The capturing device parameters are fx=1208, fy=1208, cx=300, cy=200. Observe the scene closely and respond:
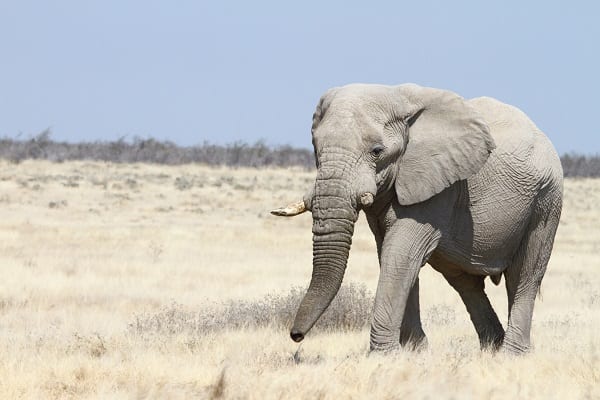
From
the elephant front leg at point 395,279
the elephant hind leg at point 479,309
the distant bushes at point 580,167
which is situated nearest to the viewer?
the elephant front leg at point 395,279

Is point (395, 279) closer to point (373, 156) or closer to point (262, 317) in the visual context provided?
point (373, 156)

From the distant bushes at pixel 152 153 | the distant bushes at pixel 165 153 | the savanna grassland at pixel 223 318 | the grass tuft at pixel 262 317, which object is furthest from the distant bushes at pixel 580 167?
the grass tuft at pixel 262 317

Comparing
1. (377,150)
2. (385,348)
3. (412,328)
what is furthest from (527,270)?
(377,150)

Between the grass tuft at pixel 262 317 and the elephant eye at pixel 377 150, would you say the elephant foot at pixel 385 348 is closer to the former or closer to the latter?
the elephant eye at pixel 377 150

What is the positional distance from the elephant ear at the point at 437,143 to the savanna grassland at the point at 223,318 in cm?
123

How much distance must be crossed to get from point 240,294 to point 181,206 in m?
20.7

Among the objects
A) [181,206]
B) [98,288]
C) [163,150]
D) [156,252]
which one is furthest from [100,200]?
[163,150]

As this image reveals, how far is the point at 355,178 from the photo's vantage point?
809 cm

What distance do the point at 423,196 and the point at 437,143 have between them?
439 mm

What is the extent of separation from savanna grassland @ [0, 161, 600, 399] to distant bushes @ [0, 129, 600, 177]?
34.8 meters

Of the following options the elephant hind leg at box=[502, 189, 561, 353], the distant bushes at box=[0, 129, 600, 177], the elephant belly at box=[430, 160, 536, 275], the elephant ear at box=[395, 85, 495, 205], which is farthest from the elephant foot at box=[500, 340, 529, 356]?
the distant bushes at box=[0, 129, 600, 177]

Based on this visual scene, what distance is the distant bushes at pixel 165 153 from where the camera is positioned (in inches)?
2702

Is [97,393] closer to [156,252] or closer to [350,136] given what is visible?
[350,136]

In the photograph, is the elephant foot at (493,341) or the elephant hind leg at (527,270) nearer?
the elephant hind leg at (527,270)
